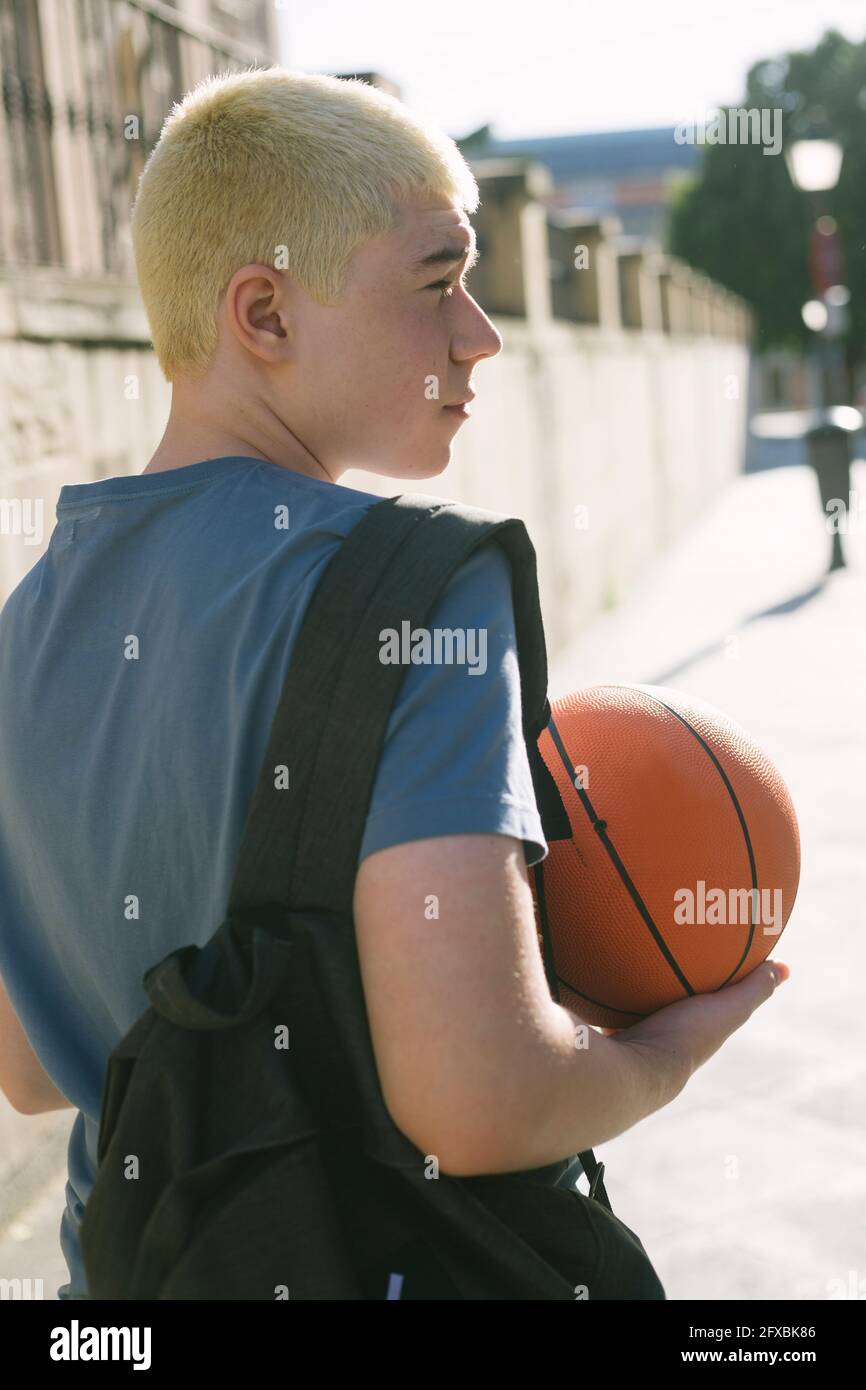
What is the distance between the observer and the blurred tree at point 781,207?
55.9 metres

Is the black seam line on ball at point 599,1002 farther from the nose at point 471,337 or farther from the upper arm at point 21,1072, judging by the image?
the nose at point 471,337

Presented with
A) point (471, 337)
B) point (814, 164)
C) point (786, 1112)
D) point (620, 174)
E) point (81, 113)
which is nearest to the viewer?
point (471, 337)

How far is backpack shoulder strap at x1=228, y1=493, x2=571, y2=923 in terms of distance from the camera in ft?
4.12

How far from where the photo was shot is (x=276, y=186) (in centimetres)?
146

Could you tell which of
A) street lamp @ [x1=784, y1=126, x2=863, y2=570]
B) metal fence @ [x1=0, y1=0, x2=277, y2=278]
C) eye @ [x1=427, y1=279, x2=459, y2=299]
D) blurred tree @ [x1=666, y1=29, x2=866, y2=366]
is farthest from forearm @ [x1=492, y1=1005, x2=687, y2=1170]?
blurred tree @ [x1=666, y1=29, x2=866, y2=366]

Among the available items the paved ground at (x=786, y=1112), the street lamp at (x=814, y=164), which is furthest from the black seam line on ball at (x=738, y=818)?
the street lamp at (x=814, y=164)

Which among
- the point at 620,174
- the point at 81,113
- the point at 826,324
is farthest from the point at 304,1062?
the point at 620,174

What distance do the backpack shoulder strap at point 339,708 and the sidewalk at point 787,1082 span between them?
2.59 m

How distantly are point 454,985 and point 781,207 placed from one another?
2318 inches

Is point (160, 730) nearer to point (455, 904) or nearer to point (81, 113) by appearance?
point (455, 904)

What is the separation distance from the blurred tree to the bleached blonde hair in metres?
56.9

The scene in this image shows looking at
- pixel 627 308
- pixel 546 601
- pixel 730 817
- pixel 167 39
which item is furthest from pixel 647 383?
pixel 730 817
